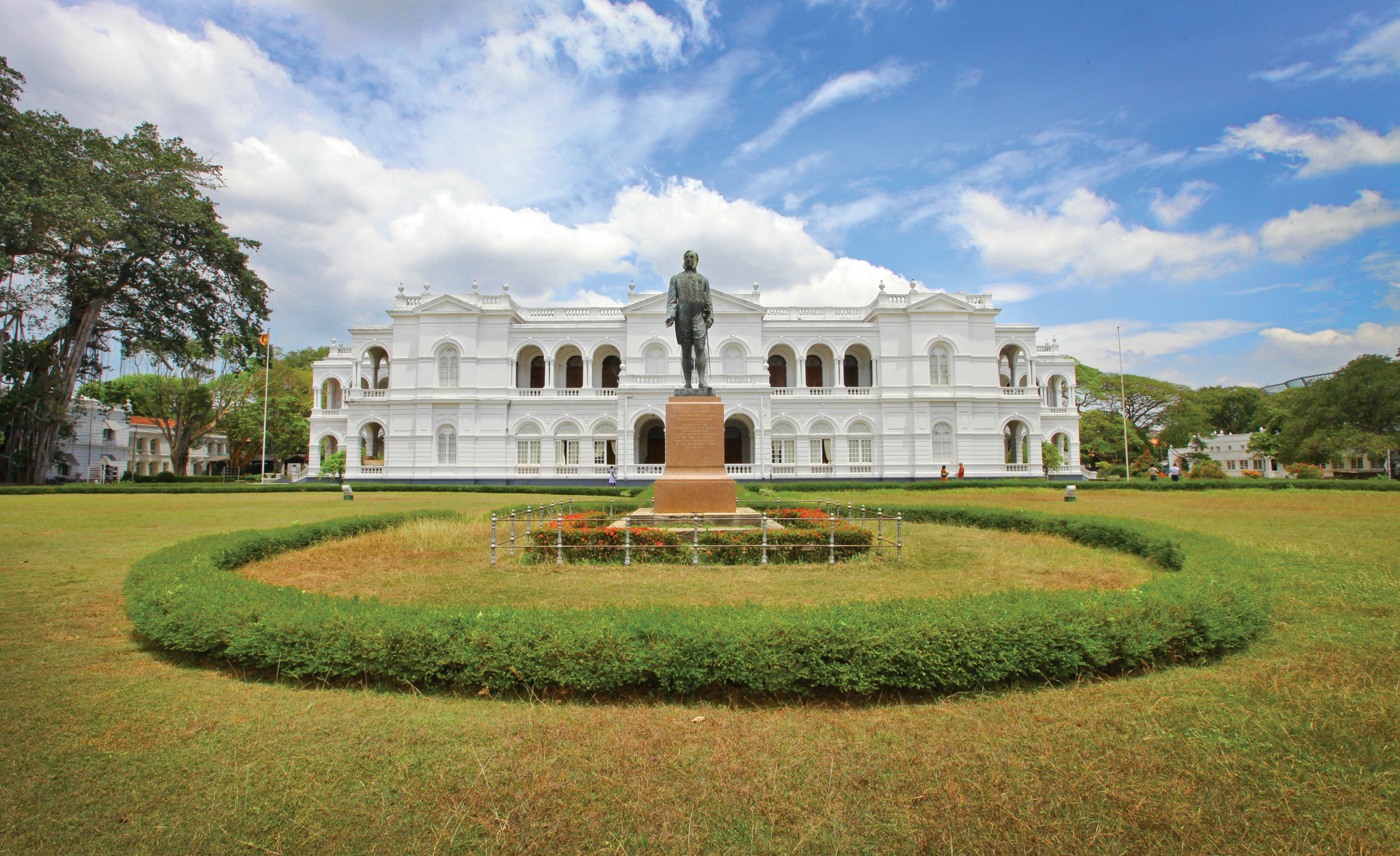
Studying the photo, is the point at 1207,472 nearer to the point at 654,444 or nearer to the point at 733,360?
the point at 733,360

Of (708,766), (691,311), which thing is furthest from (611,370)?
(708,766)

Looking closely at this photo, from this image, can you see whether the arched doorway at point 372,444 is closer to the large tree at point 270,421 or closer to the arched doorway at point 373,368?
the arched doorway at point 373,368

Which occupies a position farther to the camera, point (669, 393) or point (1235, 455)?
point (1235, 455)

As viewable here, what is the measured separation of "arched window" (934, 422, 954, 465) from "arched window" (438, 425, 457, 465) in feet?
88.0

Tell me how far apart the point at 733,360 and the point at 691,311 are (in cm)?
2398

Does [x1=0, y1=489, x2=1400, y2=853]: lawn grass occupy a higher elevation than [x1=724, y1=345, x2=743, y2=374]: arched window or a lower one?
lower

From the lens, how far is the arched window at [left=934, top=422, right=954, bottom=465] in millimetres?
35688

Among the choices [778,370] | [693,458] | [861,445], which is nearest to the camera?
[693,458]

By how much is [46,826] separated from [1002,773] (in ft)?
14.8

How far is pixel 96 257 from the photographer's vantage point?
29.8 m

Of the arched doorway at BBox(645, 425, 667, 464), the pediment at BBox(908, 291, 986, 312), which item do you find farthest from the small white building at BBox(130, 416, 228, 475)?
the pediment at BBox(908, 291, 986, 312)

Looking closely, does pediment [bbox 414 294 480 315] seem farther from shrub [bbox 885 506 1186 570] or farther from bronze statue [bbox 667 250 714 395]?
shrub [bbox 885 506 1186 570]

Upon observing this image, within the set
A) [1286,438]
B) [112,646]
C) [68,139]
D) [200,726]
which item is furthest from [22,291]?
[1286,438]

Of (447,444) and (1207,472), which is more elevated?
(447,444)
